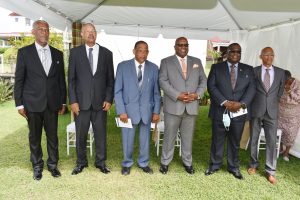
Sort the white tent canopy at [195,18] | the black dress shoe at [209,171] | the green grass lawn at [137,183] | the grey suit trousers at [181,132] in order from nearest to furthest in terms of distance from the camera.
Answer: the green grass lawn at [137,183], the grey suit trousers at [181,132], the black dress shoe at [209,171], the white tent canopy at [195,18]

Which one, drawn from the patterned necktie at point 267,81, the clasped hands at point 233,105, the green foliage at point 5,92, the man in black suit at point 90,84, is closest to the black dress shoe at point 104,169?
the man in black suit at point 90,84

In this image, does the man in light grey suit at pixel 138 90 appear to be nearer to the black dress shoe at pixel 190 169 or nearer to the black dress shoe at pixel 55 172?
the black dress shoe at pixel 190 169

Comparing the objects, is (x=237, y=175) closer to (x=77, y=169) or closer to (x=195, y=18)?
(x=77, y=169)

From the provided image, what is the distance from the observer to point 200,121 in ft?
25.0

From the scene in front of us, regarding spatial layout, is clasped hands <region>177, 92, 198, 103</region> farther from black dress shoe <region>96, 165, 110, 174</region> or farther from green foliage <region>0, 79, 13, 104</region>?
green foliage <region>0, 79, 13, 104</region>

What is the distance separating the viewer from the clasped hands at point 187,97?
143 inches

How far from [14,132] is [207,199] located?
4.42 meters

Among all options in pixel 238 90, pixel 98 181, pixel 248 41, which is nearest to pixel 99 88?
pixel 98 181

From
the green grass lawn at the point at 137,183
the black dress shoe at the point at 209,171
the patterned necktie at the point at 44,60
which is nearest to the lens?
the green grass lawn at the point at 137,183

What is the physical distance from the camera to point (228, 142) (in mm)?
3928

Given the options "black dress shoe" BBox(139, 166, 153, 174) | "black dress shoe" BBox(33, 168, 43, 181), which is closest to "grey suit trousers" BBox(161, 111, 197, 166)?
"black dress shoe" BBox(139, 166, 153, 174)

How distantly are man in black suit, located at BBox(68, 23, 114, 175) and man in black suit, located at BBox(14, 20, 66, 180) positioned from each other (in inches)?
7.8

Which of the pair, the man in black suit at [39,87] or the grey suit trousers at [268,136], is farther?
the grey suit trousers at [268,136]

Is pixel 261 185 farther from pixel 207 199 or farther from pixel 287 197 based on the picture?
pixel 207 199
